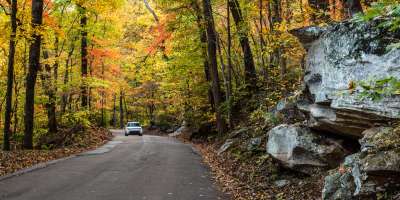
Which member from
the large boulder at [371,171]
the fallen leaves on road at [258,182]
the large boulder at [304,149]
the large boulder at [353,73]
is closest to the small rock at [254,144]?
the fallen leaves on road at [258,182]

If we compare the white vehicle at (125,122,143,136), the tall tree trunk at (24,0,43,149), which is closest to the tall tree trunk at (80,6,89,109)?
the white vehicle at (125,122,143,136)

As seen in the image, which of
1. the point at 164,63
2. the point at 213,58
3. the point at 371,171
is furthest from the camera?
the point at 164,63

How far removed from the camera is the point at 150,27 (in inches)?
1716

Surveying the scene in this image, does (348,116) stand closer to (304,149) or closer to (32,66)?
(304,149)

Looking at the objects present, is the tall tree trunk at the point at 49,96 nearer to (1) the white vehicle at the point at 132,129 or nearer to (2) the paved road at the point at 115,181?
(2) the paved road at the point at 115,181

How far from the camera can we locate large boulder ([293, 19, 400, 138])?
6883 mm

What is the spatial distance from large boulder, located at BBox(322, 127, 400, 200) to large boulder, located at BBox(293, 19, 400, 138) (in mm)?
450

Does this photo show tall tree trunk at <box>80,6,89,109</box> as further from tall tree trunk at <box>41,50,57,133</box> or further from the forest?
tall tree trunk at <box>41,50,57,133</box>

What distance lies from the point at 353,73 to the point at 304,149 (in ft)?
8.74

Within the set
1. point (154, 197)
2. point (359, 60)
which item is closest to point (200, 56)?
point (154, 197)

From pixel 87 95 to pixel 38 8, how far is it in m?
11.3

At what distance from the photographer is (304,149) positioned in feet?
31.9

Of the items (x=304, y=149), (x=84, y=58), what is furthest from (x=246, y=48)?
(x=304, y=149)

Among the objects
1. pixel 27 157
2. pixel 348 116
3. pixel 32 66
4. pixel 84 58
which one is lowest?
pixel 27 157
